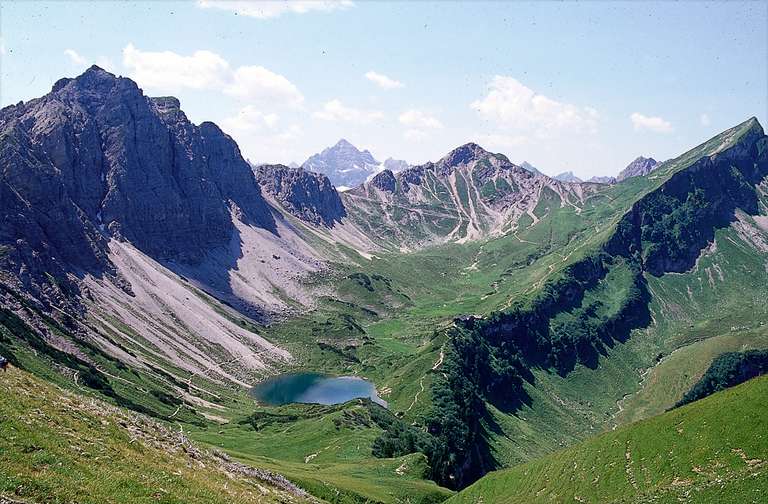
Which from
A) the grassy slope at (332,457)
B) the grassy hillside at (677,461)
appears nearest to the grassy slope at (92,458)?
the grassy slope at (332,457)

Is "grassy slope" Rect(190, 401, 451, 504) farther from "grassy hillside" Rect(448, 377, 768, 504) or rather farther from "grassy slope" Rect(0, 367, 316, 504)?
"grassy slope" Rect(0, 367, 316, 504)

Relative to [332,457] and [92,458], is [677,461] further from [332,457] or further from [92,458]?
[332,457]

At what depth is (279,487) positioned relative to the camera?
63406 millimetres

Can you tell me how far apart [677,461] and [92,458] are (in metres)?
74.0

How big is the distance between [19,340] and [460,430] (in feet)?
468

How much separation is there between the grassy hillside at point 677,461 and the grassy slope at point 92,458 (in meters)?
48.1

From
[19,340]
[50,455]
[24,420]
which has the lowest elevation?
[50,455]

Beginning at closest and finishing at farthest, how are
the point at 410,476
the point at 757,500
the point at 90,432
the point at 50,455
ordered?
the point at 50,455 < the point at 90,432 < the point at 757,500 < the point at 410,476

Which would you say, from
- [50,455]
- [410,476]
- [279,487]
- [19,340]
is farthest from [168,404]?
[50,455]

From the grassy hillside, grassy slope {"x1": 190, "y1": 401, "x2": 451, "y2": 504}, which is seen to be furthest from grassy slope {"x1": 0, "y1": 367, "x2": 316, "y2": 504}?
the grassy hillside

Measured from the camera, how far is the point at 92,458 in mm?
39281

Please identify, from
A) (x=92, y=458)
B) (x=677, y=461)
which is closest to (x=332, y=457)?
(x=677, y=461)

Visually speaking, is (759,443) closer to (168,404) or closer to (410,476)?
(410,476)

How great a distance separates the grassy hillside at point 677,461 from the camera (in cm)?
6297
